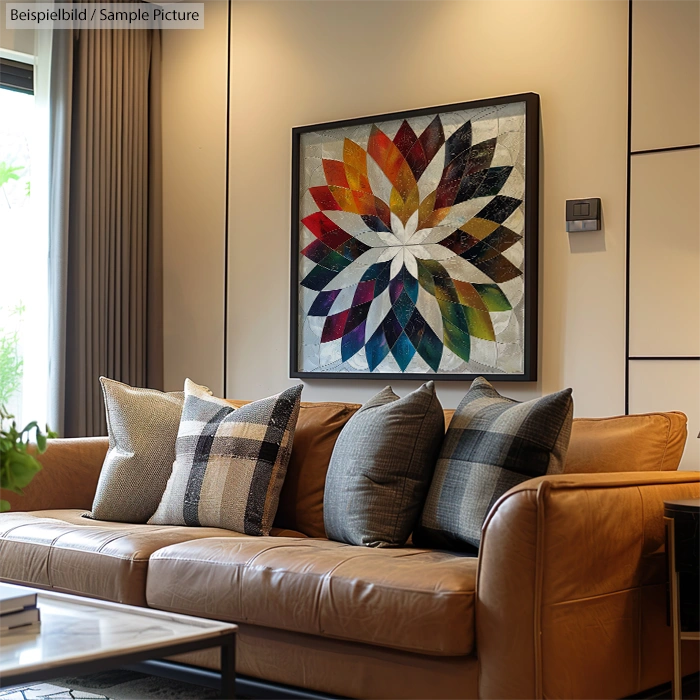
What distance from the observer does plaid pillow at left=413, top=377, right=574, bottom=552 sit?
2471 millimetres

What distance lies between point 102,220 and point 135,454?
164cm

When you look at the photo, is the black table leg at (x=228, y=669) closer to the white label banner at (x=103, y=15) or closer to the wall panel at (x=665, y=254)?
the wall panel at (x=665, y=254)

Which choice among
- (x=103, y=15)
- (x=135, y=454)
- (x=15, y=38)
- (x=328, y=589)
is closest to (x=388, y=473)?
(x=328, y=589)

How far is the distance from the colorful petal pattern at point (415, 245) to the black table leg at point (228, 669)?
2.12 meters

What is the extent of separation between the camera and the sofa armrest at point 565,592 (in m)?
2.06

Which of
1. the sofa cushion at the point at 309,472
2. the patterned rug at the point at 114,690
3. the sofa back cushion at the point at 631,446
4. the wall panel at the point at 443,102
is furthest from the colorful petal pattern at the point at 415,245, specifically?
the patterned rug at the point at 114,690

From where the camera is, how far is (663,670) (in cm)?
242

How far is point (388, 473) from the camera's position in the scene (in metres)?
2.69

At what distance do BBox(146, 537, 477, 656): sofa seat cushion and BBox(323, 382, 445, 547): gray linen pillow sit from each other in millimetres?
86

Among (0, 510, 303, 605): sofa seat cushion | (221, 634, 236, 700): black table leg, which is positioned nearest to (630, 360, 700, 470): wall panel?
(0, 510, 303, 605): sofa seat cushion

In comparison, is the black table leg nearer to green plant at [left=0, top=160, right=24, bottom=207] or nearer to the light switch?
the light switch

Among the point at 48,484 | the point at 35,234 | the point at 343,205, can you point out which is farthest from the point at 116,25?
the point at 48,484

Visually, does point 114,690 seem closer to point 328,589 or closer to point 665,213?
point 328,589

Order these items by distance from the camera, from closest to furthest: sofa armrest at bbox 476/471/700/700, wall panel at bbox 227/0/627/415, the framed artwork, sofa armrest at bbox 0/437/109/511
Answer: sofa armrest at bbox 476/471/700/700 < sofa armrest at bbox 0/437/109/511 < wall panel at bbox 227/0/627/415 < the framed artwork
